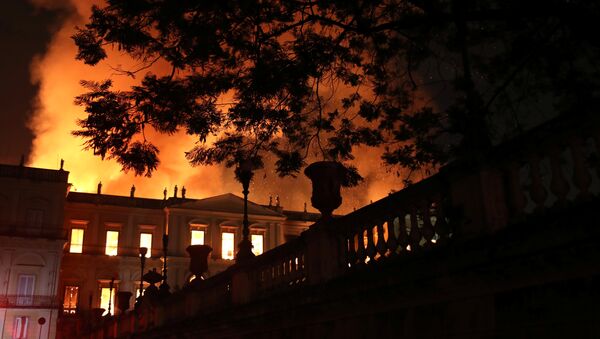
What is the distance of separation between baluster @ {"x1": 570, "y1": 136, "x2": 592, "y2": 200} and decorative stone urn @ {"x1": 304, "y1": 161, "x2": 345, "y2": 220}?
4.60 m

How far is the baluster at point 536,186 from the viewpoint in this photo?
5324 mm

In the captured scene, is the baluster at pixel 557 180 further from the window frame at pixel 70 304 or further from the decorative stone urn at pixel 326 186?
the window frame at pixel 70 304

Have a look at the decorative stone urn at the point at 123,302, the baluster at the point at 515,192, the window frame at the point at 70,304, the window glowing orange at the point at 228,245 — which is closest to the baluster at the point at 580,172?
the baluster at the point at 515,192

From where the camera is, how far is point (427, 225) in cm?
677

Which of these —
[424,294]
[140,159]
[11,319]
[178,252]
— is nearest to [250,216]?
[178,252]

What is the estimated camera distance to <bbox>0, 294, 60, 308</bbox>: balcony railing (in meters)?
46.8

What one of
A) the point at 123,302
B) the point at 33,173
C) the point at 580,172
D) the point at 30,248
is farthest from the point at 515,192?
the point at 33,173

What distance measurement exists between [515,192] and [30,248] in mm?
49732

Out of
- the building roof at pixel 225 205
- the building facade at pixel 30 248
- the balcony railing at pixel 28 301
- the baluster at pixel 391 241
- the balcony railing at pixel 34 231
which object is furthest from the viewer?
the building roof at pixel 225 205

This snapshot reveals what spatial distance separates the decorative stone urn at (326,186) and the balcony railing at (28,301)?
44.8m

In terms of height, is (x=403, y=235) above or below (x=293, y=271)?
below

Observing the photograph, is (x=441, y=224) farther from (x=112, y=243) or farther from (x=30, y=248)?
(x=112, y=243)

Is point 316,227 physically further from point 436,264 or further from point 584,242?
point 584,242

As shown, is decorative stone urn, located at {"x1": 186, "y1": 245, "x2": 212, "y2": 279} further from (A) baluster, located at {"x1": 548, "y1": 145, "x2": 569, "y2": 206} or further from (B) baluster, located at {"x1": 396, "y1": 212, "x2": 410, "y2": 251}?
(A) baluster, located at {"x1": 548, "y1": 145, "x2": 569, "y2": 206}
